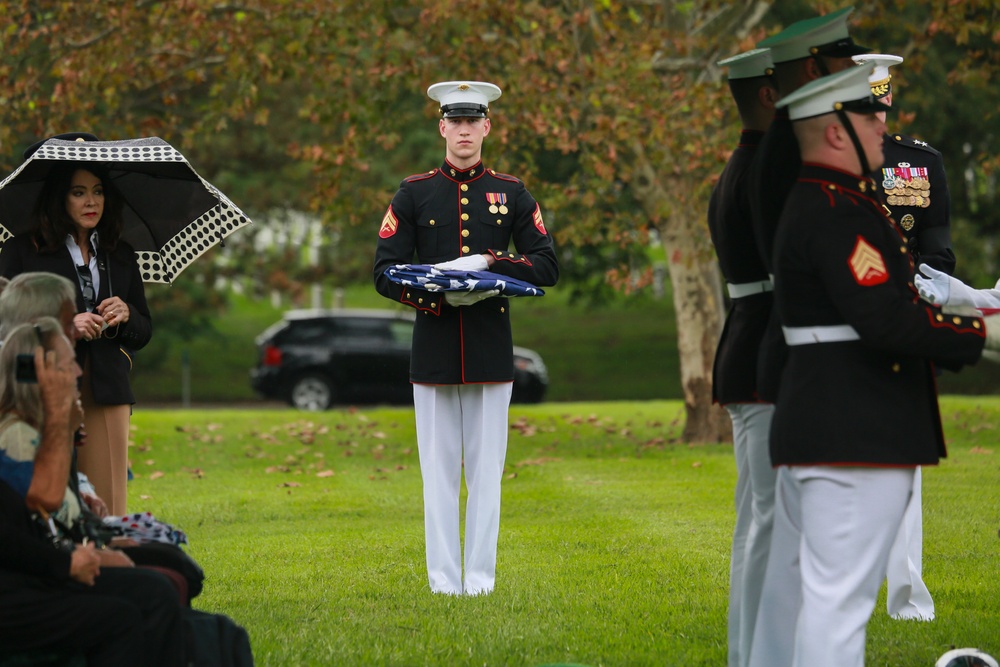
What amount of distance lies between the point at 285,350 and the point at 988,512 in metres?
17.7

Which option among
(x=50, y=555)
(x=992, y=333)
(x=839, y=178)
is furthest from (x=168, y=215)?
(x=992, y=333)

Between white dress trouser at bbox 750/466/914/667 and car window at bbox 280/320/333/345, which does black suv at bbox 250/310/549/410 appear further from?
white dress trouser at bbox 750/466/914/667

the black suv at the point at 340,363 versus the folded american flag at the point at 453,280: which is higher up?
the folded american flag at the point at 453,280

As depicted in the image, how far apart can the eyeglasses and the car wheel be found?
1945cm

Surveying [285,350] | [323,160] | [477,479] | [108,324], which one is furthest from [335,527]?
[285,350]

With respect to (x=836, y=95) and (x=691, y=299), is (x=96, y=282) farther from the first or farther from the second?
(x=691, y=299)

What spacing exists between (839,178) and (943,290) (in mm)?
628

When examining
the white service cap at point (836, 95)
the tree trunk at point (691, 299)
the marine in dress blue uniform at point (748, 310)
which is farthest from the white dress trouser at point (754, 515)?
the tree trunk at point (691, 299)

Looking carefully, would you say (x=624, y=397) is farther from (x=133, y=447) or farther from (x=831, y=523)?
(x=831, y=523)

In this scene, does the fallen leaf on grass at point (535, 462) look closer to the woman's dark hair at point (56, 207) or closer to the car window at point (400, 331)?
the woman's dark hair at point (56, 207)

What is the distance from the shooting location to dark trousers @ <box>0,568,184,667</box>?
4105 millimetres

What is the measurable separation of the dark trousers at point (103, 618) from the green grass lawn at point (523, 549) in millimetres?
1260

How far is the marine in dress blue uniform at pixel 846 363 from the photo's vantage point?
414cm

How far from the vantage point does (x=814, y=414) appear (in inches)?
167
